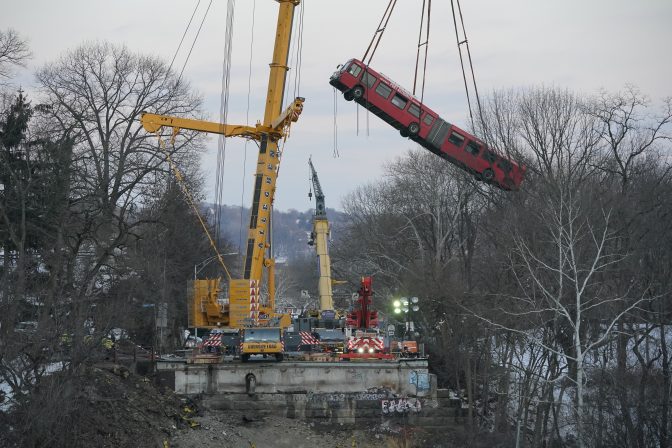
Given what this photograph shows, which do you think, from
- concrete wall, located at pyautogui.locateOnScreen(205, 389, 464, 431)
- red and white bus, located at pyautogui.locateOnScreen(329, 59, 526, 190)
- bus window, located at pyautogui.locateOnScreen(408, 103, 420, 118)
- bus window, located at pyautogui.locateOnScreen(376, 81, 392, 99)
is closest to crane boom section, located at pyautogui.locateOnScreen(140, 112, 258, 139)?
red and white bus, located at pyautogui.locateOnScreen(329, 59, 526, 190)

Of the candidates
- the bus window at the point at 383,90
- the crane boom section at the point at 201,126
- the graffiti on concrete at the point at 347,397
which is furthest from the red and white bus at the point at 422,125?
the graffiti on concrete at the point at 347,397

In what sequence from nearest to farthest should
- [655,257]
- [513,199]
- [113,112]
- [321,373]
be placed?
1. [655,257]
2. [321,373]
3. [513,199]
4. [113,112]

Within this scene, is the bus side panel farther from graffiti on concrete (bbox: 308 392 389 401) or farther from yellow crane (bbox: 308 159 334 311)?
graffiti on concrete (bbox: 308 392 389 401)

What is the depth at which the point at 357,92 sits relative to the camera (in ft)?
143

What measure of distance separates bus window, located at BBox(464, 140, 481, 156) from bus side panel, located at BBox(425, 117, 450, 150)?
124 centimetres

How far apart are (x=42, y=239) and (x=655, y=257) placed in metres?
22.9

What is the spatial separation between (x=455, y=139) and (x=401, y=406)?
13236 mm

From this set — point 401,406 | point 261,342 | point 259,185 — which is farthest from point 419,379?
point 259,185

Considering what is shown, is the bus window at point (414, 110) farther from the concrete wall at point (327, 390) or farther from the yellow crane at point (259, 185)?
the concrete wall at point (327, 390)

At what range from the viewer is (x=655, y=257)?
38.1 m

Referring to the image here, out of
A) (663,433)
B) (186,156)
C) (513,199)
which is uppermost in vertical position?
(186,156)

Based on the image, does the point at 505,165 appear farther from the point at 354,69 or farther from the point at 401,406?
the point at 401,406

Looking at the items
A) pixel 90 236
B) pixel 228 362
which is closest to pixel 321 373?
pixel 228 362

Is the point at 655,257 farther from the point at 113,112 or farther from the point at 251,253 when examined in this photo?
the point at 113,112
